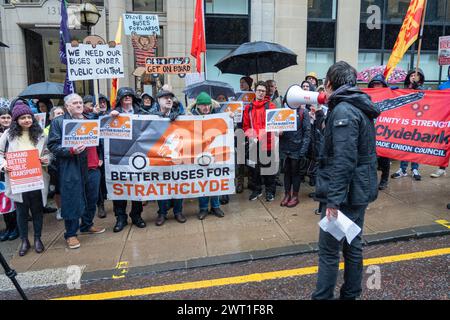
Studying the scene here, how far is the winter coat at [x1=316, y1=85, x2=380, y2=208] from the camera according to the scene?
9.33 feet

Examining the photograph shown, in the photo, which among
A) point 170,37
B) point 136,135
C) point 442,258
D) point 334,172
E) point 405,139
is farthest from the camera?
point 170,37

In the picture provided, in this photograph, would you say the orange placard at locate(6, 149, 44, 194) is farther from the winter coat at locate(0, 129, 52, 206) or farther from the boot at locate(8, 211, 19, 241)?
the boot at locate(8, 211, 19, 241)

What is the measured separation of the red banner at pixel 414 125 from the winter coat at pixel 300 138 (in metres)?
1.41

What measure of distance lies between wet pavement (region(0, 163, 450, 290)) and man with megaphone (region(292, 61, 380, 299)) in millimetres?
1337

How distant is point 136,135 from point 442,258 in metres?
4.26

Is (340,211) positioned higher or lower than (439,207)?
higher

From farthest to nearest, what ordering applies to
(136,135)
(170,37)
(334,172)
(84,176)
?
1. (170,37)
2. (136,135)
3. (84,176)
4. (334,172)

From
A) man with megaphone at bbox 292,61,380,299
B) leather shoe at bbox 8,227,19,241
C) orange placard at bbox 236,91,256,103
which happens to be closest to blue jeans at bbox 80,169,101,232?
leather shoe at bbox 8,227,19,241

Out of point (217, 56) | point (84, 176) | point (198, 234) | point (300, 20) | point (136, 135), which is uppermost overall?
point (300, 20)

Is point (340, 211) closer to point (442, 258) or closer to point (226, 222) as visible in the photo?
point (442, 258)

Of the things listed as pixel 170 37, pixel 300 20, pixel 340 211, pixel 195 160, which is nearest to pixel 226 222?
pixel 195 160

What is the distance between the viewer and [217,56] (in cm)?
1474

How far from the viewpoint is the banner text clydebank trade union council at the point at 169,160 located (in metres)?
5.44

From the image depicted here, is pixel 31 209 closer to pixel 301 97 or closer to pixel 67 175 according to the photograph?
pixel 67 175
